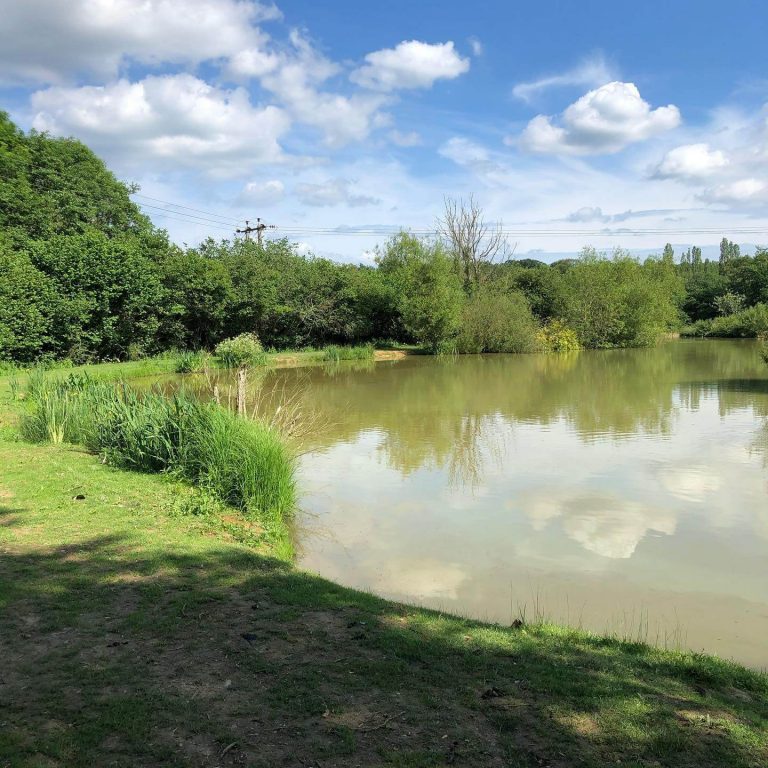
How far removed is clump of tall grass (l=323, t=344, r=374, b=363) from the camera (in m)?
31.4

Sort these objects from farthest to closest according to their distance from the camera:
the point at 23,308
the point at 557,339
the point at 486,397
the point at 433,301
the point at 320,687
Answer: the point at 557,339 < the point at 433,301 < the point at 23,308 < the point at 486,397 < the point at 320,687

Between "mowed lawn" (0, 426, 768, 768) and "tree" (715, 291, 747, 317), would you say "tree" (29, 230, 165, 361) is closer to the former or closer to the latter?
"mowed lawn" (0, 426, 768, 768)

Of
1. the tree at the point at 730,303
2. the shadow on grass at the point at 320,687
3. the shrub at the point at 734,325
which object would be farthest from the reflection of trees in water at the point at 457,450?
the tree at the point at 730,303

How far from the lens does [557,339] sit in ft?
123

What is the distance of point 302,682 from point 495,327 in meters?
33.0

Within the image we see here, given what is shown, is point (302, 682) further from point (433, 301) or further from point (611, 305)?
point (611, 305)

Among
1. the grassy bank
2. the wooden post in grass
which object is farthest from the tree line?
the grassy bank

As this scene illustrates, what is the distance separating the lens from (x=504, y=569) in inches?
252

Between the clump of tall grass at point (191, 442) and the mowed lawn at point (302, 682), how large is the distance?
91.2 inches

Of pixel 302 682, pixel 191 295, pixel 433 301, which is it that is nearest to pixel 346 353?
pixel 433 301

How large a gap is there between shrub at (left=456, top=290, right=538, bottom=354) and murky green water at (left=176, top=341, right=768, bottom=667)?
1747cm

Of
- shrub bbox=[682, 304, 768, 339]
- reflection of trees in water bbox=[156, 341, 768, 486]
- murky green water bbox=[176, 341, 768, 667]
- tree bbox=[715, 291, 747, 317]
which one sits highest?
tree bbox=[715, 291, 747, 317]

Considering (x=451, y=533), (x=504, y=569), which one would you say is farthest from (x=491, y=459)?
(x=504, y=569)

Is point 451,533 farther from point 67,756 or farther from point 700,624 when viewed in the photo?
point 67,756
